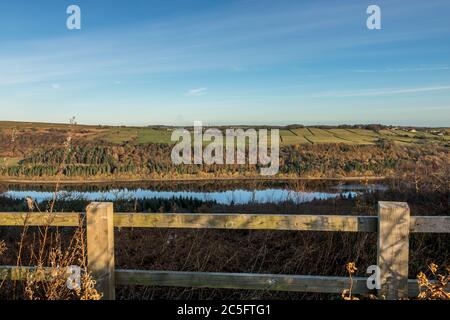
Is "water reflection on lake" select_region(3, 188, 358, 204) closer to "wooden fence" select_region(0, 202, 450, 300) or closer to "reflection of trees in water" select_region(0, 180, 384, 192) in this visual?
"reflection of trees in water" select_region(0, 180, 384, 192)

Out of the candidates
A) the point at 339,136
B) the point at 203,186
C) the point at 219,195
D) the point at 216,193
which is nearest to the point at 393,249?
the point at 219,195

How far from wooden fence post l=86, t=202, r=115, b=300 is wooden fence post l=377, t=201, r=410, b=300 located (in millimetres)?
2850

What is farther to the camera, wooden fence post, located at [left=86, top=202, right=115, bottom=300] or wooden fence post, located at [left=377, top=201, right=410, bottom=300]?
wooden fence post, located at [left=86, top=202, right=115, bottom=300]

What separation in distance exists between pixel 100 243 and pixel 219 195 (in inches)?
279

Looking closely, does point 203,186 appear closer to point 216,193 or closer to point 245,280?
point 216,193

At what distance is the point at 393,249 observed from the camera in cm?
363

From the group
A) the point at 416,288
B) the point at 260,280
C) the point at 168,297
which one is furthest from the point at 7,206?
the point at 416,288

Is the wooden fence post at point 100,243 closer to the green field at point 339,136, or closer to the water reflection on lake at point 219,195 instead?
the water reflection on lake at point 219,195

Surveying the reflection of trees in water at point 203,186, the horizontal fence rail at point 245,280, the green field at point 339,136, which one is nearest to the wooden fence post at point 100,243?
the horizontal fence rail at point 245,280

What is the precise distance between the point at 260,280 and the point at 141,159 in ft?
49.4

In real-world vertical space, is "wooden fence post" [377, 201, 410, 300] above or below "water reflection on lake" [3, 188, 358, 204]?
above

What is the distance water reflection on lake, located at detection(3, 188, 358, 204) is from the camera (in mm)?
9547

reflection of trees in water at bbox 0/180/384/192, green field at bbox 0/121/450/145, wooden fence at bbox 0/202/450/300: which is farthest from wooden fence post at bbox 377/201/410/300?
green field at bbox 0/121/450/145

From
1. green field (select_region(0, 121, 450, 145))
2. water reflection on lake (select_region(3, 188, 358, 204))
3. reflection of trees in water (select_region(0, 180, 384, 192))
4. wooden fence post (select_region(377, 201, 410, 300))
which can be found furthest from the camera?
green field (select_region(0, 121, 450, 145))
